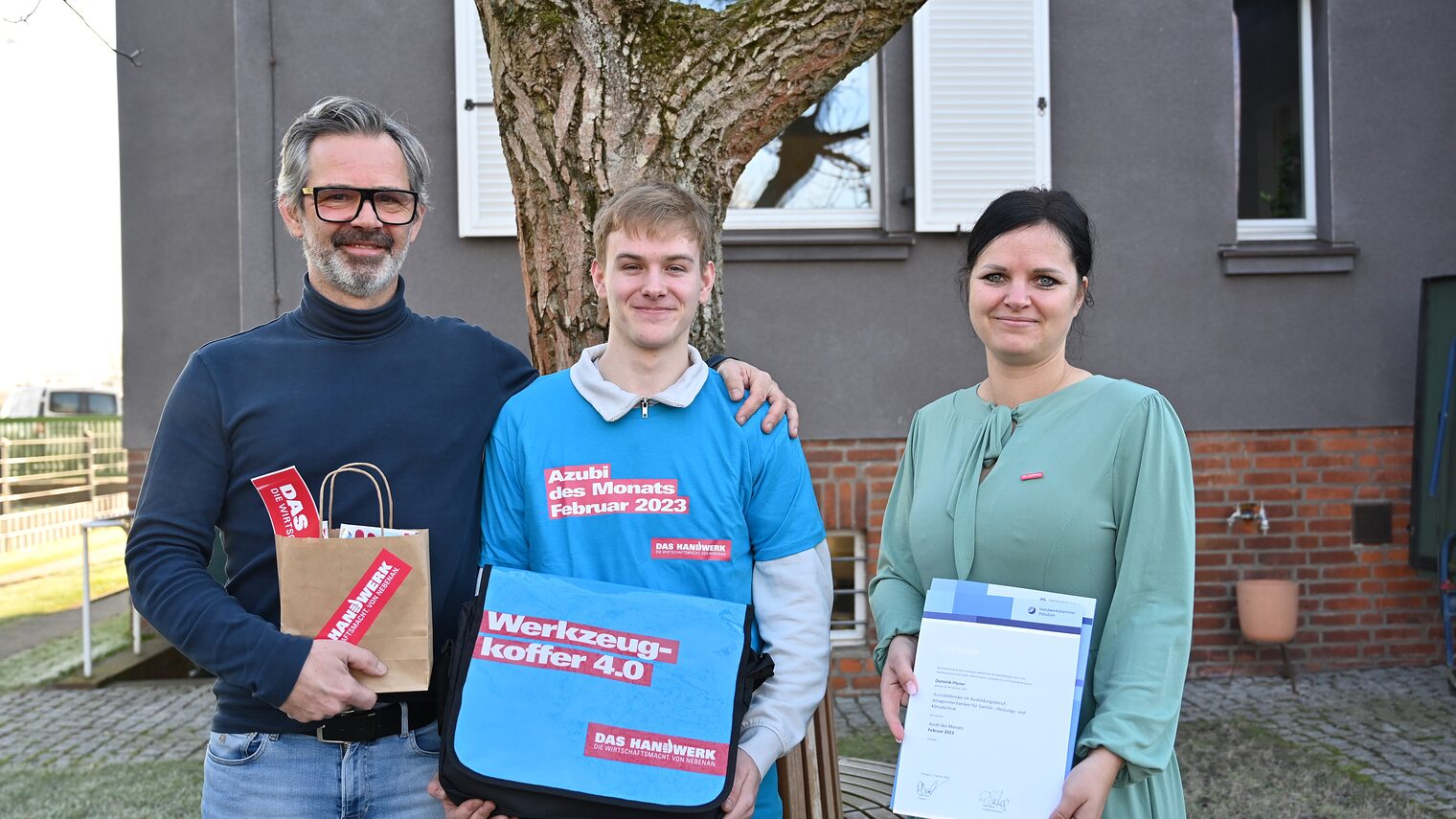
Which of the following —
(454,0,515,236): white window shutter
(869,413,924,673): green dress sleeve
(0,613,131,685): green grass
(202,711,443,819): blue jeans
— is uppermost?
(454,0,515,236): white window shutter

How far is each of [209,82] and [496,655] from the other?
6098mm

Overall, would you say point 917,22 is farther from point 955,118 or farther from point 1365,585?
point 1365,585

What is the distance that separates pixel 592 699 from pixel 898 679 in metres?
0.58

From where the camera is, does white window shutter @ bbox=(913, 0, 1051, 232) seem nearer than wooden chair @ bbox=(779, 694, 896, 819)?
No

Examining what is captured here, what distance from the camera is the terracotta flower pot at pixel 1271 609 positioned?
5.78 m

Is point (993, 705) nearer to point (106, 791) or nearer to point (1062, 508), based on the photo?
point (1062, 508)

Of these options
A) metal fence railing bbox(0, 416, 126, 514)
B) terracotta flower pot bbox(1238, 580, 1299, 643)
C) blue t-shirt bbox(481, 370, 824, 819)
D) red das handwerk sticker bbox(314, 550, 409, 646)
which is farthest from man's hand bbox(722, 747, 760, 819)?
metal fence railing bbox(0, 416, 126, 514)

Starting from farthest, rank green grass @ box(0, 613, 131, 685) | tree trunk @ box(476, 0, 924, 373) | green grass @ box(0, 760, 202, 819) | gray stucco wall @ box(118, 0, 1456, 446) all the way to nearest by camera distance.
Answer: green grass @ box(0, 613, 131, 685) → gray stucco wall @ box(118, 0, 1456, 446) → green grass @ box(0, 760, 202, 819) → tree trunk @ box(476, 0, 924, 373)

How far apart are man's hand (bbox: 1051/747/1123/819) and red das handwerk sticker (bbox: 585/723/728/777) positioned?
57cm

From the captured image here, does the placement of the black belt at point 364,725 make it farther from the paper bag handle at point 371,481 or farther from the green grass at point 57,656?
the green grass at point 57,656

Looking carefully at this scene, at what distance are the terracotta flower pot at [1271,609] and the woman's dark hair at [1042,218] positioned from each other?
4.37 meters

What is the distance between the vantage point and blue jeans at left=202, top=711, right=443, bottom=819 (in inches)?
81.6

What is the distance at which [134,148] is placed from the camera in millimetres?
6840
